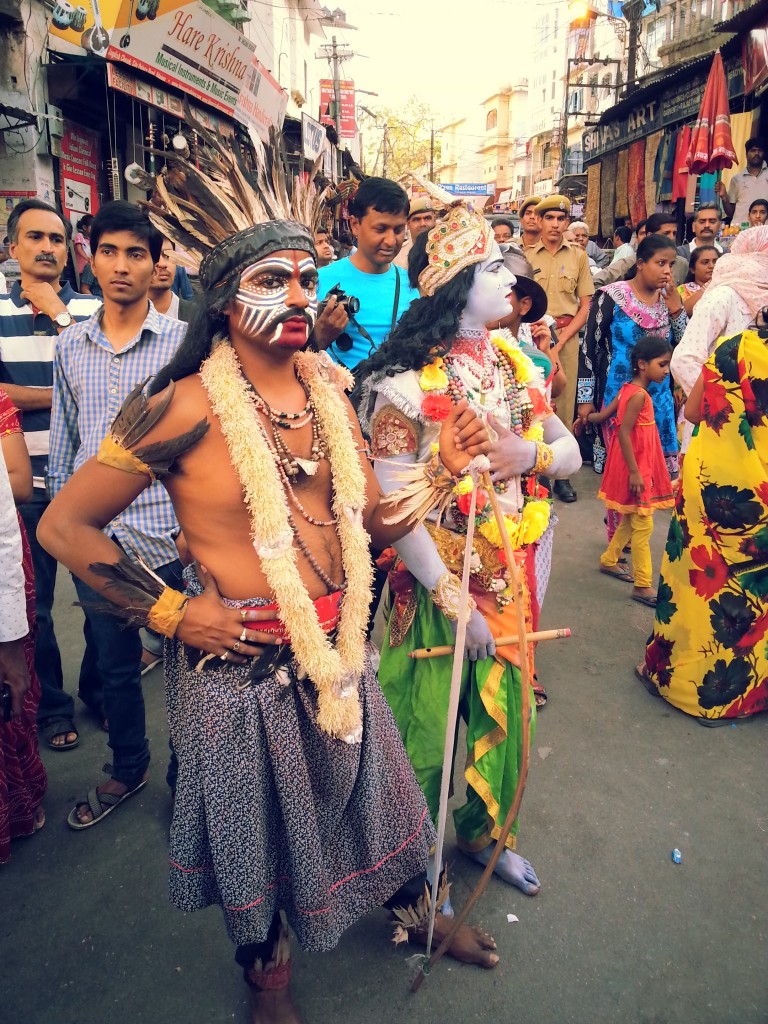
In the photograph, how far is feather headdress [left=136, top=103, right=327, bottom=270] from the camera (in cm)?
164

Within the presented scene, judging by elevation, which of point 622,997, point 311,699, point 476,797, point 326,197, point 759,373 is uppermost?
point 326,197

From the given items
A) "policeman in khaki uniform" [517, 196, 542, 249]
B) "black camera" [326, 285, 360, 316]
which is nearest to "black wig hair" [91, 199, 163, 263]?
"black camera" [326, 285, 360, 316]

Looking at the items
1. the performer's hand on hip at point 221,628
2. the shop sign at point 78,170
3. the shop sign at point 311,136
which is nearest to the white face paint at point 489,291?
the performer's hand on hip at point 221,628

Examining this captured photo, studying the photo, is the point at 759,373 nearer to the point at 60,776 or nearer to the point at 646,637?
the point at 646,637

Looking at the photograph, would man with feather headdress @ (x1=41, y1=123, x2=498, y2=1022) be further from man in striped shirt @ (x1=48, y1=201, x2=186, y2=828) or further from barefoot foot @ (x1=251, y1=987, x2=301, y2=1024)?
man in striped shirt @ (x1=48, y1=201, x2=186, y2=828)

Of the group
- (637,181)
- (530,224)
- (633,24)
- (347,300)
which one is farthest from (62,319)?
(633,24)

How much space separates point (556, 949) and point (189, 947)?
3.58ft

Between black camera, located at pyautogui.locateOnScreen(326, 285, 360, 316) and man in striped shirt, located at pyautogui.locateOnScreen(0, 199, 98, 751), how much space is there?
110 cm

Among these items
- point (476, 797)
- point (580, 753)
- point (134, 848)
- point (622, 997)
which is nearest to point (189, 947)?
point (134, 848)

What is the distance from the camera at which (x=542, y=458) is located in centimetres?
223

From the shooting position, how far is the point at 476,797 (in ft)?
7.98

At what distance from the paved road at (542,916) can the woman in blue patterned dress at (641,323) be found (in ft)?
7.88

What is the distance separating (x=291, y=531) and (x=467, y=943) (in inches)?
54.4

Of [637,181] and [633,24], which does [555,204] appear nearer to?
[637,181]
